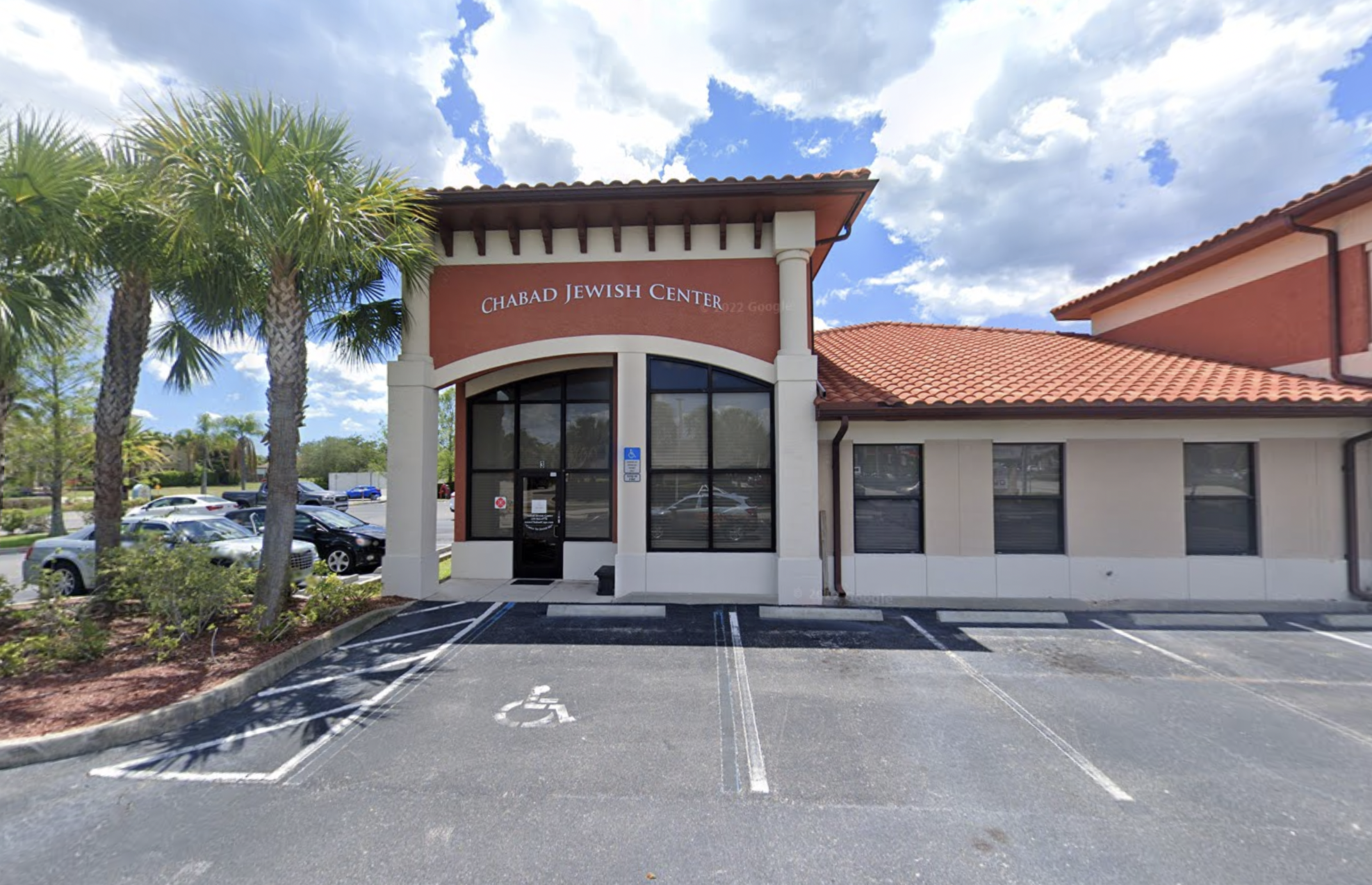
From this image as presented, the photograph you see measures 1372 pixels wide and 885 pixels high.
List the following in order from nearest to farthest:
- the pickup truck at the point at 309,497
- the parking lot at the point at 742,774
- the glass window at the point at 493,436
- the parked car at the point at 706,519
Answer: the parking lot at the point at 742,774 < the parked car at the point at 706,519 < the glass window at the point at 493,436 < the pickup truck at the point at 309,497

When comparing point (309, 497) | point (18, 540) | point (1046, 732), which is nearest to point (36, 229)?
point (1046, 732)

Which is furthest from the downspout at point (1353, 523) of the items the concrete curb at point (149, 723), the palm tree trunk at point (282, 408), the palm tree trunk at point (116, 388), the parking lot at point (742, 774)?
the palm tree trunk at point (116, 388)

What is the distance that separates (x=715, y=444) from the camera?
30.4ft

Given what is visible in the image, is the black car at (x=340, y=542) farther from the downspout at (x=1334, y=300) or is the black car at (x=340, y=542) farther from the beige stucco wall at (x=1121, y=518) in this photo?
the downspout at (x=1334, y=300)

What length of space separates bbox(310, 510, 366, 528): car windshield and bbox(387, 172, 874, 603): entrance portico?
418 cm

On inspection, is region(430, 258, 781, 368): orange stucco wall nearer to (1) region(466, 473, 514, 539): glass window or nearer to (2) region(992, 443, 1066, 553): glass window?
(1) region(466, 473, 514, 539): glass window

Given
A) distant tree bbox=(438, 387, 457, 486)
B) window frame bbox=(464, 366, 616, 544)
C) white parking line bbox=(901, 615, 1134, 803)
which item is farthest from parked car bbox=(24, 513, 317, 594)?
distant tree bbox=(438, 387, 457, 486)

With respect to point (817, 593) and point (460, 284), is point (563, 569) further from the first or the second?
point (460, 284)

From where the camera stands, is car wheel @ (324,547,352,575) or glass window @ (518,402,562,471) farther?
car wheel @ (324,547,352,575)

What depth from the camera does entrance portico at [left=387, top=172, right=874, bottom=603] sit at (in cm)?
880

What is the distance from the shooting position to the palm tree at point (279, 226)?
6.15m

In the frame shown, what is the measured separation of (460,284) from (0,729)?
7.20 metres

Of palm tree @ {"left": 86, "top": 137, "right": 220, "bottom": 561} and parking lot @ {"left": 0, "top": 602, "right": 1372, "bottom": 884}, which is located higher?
palm tree @ {"left": 86, "top": 137, "right": 220, "bottom": 561}

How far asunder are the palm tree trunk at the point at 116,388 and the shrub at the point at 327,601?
2.75 m
